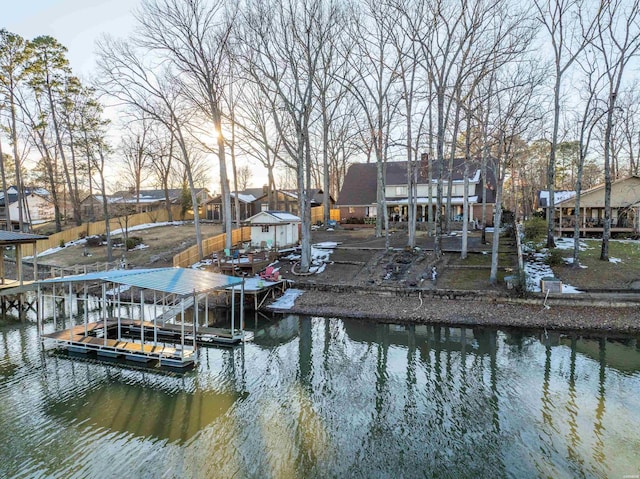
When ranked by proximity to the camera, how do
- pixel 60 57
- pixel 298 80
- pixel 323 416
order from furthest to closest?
pixel 60 57
pixel 298 80
pixel 323 416

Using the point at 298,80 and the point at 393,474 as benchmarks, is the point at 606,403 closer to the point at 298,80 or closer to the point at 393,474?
the point at 393,474

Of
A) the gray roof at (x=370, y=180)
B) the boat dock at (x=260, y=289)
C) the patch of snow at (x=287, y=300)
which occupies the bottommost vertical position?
the patch of snow at (x=287, y=300)

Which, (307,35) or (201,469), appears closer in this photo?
(201,469)

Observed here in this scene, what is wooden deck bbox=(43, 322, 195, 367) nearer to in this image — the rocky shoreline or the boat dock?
the boat dock

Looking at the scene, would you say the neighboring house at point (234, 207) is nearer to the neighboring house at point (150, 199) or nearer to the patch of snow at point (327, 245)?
the neighboring house at point (150, 199)

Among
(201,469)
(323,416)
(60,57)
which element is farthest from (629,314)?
(60,57)

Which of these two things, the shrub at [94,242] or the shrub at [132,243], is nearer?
the shrub at [132,243]

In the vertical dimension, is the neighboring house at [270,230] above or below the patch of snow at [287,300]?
above

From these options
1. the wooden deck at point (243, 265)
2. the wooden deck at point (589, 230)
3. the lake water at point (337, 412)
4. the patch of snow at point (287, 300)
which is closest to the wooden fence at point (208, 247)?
the wooden deck at point (243, 265)
